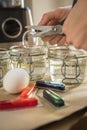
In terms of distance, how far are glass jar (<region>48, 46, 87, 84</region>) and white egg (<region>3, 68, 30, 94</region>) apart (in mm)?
93

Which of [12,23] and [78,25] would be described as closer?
[78,25]

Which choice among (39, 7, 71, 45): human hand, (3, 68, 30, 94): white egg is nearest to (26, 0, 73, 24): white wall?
(39, 7, 71, 45): human hand

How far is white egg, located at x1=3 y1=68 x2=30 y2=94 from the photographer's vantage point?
49 cm

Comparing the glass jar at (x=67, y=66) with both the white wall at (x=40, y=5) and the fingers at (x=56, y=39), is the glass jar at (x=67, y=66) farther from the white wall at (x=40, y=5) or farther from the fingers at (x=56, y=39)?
the white wall at (x=40, y=5)

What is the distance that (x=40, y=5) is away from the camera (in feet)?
3.59

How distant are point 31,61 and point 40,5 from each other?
559 mm

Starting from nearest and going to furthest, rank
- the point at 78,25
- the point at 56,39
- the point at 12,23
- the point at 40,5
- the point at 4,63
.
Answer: the point at 78,25
the point at 4,63
the point at 56,39
the point at 12,23
the point at 40,5

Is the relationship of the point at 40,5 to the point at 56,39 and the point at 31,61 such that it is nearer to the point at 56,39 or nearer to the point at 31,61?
the point at 56,39

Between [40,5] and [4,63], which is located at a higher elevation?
[40,5]

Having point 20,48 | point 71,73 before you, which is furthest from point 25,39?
point 71,73

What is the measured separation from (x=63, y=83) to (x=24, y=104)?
145mm

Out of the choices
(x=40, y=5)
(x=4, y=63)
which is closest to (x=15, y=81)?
(x=4, y=63)

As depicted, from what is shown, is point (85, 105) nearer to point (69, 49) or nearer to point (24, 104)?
point (24, 104)

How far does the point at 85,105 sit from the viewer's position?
44 cm
